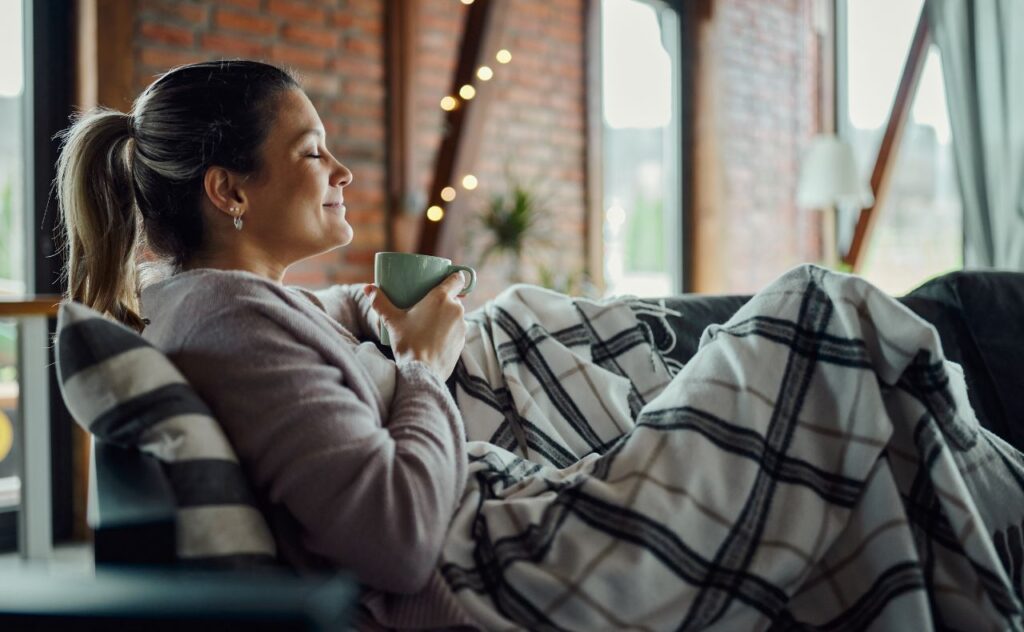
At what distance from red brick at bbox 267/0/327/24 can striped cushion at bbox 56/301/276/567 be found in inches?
117

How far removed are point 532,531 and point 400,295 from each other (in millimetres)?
387

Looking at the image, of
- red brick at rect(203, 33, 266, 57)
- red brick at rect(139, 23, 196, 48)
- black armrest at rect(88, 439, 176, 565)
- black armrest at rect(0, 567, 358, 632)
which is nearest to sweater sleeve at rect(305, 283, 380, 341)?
black armrest at rect(88, 439, 176, 565)

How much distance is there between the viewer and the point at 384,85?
4199 millimetres

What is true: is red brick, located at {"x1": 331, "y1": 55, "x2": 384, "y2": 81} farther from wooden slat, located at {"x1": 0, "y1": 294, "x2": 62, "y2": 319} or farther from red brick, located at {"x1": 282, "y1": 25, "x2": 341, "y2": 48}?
wooden slat, located at {"x1": 0, "y1": 294, "x2": 62, "y2": 319}

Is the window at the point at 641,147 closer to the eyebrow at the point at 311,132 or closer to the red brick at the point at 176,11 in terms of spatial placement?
the red brick at the point at 176,11

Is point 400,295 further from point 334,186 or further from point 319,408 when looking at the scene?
point 319,408

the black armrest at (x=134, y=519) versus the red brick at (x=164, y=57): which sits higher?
→ the red brick at (x=164, y=57)

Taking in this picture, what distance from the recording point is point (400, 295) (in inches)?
52.9

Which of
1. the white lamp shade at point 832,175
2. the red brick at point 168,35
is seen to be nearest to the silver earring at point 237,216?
the red brick at point 168,35

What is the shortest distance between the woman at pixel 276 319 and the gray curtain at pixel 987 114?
291cm

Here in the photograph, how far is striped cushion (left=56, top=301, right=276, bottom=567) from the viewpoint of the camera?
98 centimetres

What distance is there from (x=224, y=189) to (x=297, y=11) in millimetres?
2740

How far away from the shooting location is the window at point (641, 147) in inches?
212

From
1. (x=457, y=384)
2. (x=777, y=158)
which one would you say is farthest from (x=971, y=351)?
(x=777, y=158)
